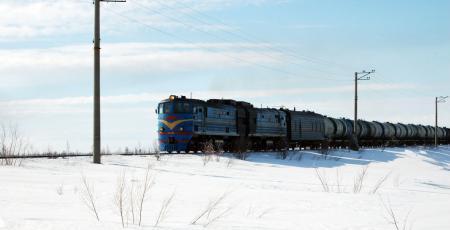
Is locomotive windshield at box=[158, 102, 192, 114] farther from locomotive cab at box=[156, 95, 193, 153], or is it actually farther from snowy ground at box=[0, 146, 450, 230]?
snowy ground at box=[0, 146, 450, 230]

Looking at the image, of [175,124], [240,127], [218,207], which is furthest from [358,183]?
[240,127]

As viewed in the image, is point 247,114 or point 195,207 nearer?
point 195,207

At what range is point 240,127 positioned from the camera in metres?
29.5

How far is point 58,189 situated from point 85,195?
0.73 metres

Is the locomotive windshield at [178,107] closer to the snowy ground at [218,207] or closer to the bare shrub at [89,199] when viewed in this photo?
the snowy ground at [218,207]

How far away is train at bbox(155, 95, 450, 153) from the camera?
25344 millimetres

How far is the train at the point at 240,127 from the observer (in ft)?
83.1

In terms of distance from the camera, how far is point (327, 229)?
565 cm

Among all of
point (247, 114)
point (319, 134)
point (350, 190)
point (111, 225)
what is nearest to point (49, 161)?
point (350, 190)

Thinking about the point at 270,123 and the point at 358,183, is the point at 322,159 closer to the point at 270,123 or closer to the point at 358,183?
the point at 270,123

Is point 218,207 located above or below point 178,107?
below

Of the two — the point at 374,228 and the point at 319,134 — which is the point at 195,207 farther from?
the point at 319,134

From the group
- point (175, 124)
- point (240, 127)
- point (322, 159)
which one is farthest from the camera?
point (240, 127)

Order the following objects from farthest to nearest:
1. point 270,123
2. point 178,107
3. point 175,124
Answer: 1. point 270,123
2. point 178,107
3. point 175,124
